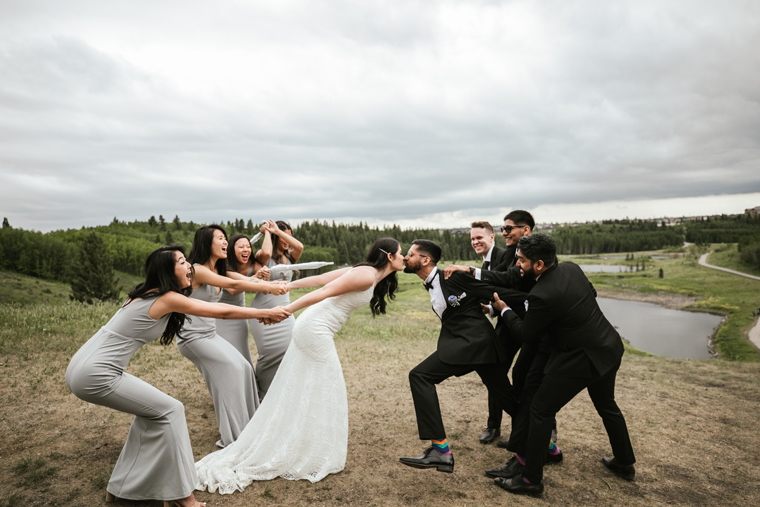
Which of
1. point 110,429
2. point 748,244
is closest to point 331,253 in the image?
point 748,244

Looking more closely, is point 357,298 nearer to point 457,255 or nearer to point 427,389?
point 427,389

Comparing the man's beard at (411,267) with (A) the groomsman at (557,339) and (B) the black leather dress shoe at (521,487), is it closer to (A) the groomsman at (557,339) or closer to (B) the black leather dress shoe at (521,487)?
(A) the groomsman at (557,339)

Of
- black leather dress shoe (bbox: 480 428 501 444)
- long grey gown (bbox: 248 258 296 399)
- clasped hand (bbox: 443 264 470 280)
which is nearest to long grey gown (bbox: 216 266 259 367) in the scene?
long grey gown (bbox: 248 258 296 399)

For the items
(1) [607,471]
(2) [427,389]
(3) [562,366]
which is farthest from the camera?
(1) [607,471]

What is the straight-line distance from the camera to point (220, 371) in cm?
579

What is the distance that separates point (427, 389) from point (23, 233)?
132561 mm

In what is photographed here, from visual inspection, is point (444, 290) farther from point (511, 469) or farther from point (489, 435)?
point (489, 435)

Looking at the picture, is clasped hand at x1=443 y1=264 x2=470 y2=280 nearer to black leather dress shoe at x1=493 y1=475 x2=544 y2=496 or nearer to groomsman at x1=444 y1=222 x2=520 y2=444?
groomsman at x1=444 y1=222 x2=520 y2=444

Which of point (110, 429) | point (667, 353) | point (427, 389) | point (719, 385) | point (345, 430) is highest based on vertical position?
point (427, 389)

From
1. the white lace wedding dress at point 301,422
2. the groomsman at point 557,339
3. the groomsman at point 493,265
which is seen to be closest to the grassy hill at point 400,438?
the white lace wedding dress at point 301,422

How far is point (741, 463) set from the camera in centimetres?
A: 590

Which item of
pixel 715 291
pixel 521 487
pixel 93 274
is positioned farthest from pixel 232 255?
pixel 715 291

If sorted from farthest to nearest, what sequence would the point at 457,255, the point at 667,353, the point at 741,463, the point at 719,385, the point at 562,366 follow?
the point at 457,255 → the point at 667,353 → the point at 719,385 → the point at 741,463 → the point at 562,366

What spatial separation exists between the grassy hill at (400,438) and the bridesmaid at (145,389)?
1.91 feet
